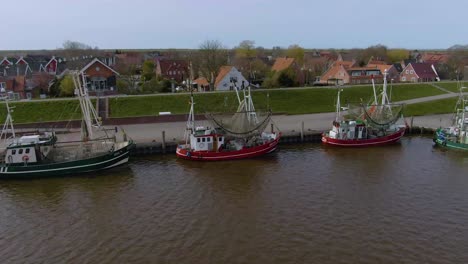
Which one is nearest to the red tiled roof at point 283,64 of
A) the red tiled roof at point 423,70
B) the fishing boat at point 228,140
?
the red tiled roof at point 423,70

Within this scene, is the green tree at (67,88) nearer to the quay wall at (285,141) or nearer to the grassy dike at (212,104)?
the grassy dike at (212,104)

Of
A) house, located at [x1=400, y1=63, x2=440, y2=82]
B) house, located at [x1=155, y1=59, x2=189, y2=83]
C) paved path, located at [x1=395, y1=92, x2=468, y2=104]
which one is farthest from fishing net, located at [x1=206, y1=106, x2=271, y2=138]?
house, located at [x1=400, y1=63, x2=440, y2=82]

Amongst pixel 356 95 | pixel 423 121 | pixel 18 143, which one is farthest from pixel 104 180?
pixel 356 95

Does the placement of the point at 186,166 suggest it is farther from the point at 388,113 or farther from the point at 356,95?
the point at 356,95

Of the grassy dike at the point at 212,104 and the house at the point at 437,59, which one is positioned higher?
the house at the point at 437,59

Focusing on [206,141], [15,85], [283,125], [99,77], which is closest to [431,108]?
[283,125]

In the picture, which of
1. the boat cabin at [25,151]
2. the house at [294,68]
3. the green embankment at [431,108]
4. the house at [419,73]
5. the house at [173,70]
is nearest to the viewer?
the boat cabin at [25,151]

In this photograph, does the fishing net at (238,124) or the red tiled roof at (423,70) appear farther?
the red tiled roof at (423,70)
